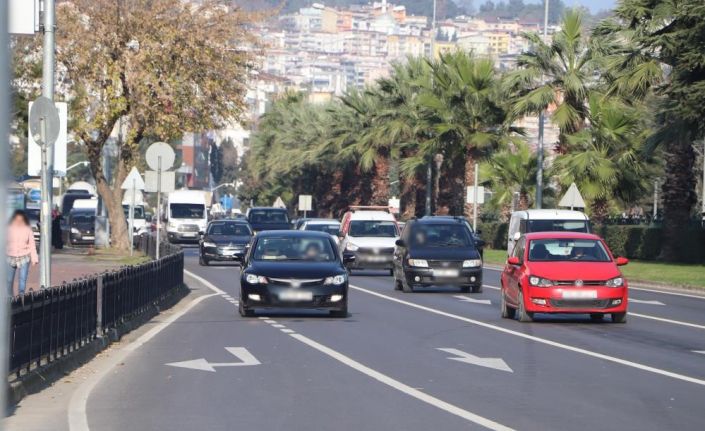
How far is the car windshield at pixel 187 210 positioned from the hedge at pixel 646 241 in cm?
2799

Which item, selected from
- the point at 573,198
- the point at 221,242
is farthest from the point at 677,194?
→ the point at 221,242

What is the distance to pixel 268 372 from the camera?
585 inches

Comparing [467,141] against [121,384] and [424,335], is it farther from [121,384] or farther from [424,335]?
[121,384]

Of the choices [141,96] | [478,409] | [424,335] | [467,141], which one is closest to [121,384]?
[478,409]

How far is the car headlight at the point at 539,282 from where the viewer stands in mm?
22297

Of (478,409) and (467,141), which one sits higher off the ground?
(467,141)

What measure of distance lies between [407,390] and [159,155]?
60.0ft

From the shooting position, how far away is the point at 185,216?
73.9 meters

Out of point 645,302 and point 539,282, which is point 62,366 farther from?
point 645,302

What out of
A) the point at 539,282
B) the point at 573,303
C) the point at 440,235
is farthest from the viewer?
the point at 440,235

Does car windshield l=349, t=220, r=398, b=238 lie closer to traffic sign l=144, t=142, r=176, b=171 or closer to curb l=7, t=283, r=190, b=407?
traffic sign l=144, t=142, r=176, b=171

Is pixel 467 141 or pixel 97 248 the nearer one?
pixel 97 248

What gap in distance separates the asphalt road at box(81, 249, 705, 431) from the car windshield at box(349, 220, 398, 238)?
17101mm

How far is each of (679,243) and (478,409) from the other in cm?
3760
